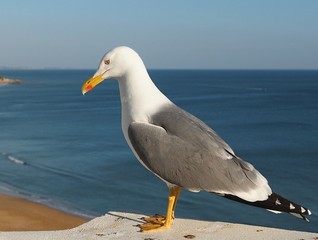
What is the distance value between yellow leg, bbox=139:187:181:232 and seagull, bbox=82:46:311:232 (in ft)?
0.24

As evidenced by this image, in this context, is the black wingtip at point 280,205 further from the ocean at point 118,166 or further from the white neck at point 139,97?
the ocean at point 118,166

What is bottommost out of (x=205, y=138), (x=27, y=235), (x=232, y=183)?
(x=27, y=235)

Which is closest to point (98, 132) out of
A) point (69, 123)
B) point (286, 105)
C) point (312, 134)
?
point (69, 123)

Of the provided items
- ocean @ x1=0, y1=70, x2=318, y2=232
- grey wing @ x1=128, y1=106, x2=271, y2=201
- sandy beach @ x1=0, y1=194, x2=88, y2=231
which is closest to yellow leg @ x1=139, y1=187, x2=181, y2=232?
grey wing @ x1=128, y1=106, x2=271, y2=201

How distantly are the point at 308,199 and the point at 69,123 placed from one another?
24.8 metres

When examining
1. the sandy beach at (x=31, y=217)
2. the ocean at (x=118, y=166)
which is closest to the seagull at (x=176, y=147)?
the sandy beach at (x=31, y=217)

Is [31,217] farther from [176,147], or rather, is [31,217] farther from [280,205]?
[280,205]

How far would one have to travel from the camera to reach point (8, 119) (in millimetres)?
40188

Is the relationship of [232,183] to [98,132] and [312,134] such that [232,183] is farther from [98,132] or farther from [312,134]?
[312,134]

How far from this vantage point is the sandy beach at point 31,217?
13.2m

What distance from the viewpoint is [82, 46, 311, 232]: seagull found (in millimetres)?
4383

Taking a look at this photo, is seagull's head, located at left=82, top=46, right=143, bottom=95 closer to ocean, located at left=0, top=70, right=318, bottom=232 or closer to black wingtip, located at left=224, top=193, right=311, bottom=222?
black wingtip, located at left=224, top=193, right=311, bottom=222

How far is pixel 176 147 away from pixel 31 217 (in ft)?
34.6

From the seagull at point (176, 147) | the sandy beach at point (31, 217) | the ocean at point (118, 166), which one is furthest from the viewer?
the ocean at point (118, 166)
